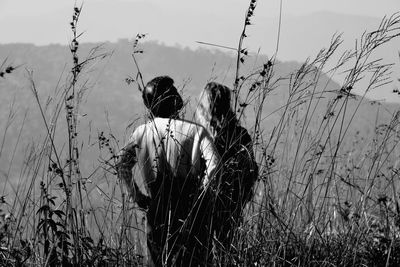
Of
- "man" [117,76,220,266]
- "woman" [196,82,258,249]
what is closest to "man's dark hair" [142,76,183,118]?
"man" [117,76,220,266]

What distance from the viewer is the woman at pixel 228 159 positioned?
6.27ft

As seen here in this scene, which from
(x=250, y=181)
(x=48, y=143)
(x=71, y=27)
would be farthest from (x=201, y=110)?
(x=71, y=27)

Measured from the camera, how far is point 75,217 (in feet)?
5.90

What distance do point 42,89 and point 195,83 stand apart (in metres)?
31.8

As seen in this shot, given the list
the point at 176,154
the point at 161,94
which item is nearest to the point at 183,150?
the point at 176,154

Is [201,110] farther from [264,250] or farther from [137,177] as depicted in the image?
[264,250]

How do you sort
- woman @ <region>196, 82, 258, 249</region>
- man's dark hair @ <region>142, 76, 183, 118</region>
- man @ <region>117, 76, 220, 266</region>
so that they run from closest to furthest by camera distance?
woman @ <region>196, 82, 258, 249</region>
man @ <region>117, 76, 220, 266</region>
man's dark hair @ <region>142, 76, 183, 118</region>

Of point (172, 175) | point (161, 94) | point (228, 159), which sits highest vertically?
point (161, 94)

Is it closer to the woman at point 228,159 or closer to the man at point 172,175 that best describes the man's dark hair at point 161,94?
the man at point 172,175

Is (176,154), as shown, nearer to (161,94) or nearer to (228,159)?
(161,94)

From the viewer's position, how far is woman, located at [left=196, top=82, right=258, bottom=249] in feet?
6.27

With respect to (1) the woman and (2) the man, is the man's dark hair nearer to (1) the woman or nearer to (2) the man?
(2) the man

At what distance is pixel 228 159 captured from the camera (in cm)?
187

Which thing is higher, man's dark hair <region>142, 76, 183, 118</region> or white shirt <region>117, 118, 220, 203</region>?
man's dark hair <region>142, 76, 183, 118</region>
